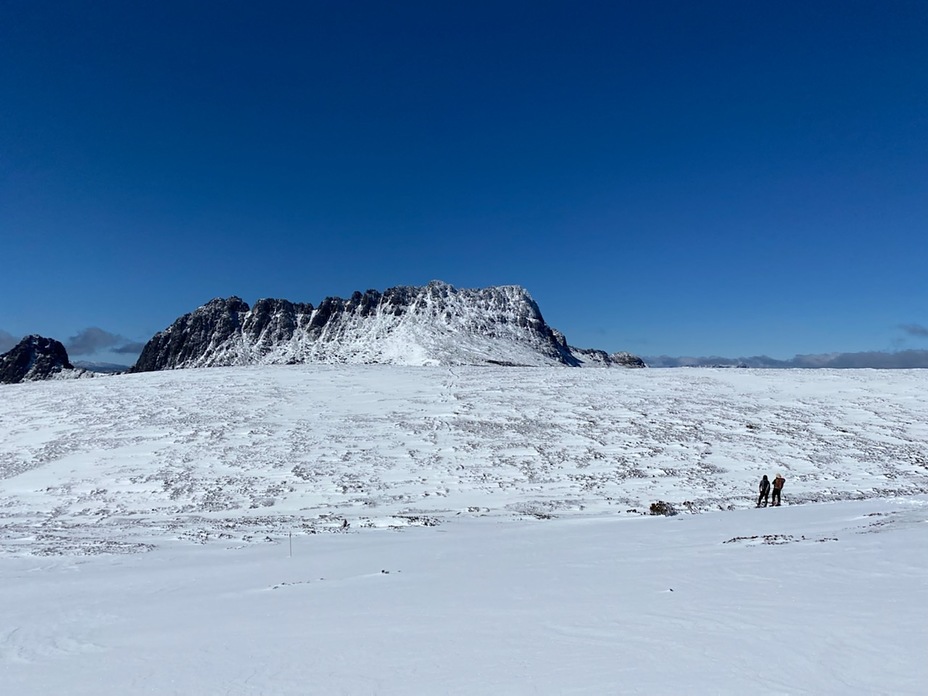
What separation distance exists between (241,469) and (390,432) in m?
8.20

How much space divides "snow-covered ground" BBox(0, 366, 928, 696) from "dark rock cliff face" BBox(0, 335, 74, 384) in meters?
131

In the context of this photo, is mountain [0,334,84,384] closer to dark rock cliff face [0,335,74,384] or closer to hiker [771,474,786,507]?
dark rock cliff face [0,335,74,384]

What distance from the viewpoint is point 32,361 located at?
155 metres

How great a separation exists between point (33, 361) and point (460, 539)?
177967mm

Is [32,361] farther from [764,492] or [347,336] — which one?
[764,492]

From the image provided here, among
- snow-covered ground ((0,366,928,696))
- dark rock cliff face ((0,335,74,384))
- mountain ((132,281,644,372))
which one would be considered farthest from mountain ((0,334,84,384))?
snow-covered ground ((0,366,928,696))

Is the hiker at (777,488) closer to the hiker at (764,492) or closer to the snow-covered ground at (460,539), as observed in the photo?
the hiker at (764,492)

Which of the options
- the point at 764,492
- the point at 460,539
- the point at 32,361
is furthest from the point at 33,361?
the point at 764,492

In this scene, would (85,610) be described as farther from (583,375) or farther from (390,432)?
(583,375)

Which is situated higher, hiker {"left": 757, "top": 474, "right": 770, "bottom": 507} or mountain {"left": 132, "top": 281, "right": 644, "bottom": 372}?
mountain {"left": 132, "top": 281, "right": 644, "bottom": 372}

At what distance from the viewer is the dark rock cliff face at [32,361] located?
490ft

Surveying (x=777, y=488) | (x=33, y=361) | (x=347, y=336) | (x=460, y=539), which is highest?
(x=347, y=336)

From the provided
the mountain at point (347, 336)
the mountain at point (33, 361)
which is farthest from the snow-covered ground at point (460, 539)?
the mountain at point (33, 361)

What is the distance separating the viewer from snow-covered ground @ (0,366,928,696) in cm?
686
